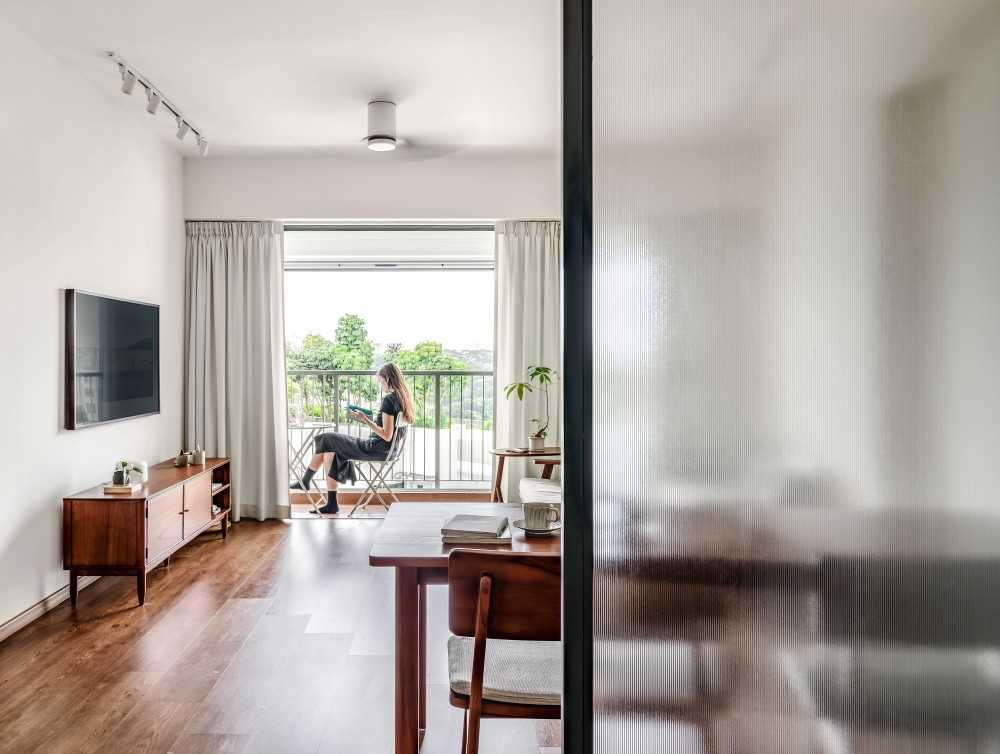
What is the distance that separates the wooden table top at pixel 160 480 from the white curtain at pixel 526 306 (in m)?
2.24

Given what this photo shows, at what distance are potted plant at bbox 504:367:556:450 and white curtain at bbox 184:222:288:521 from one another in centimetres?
189

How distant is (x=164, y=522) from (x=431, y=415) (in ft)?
9.01

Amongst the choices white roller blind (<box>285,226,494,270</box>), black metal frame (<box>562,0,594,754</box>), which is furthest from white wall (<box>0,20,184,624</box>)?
black metal frame (<box>562,0,594,754</box>)

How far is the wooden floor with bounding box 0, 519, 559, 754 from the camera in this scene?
86.3 inches

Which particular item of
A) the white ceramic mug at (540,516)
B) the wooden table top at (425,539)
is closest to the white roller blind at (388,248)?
the wooden table top at (425,539)

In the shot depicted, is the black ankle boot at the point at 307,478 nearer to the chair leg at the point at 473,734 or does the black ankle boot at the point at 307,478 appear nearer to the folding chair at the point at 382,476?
the folding chair at the point at 382,476

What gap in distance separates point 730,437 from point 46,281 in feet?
12.9

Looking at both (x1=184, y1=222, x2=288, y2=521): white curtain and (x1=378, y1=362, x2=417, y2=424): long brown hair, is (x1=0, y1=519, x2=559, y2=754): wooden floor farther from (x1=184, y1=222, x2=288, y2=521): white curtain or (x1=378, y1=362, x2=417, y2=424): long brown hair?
(x1=378, y1=362, x2=417, y2=424): long brown hair

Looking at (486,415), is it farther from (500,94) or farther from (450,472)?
(500,94)

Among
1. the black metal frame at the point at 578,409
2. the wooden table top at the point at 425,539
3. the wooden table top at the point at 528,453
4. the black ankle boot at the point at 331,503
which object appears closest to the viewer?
the black metal frame at the point at 578,409

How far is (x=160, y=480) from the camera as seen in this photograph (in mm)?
4121

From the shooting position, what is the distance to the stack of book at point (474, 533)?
202cm

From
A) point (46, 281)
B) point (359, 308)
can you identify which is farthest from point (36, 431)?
point (359, 308)

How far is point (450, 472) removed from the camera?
20.4 feet
